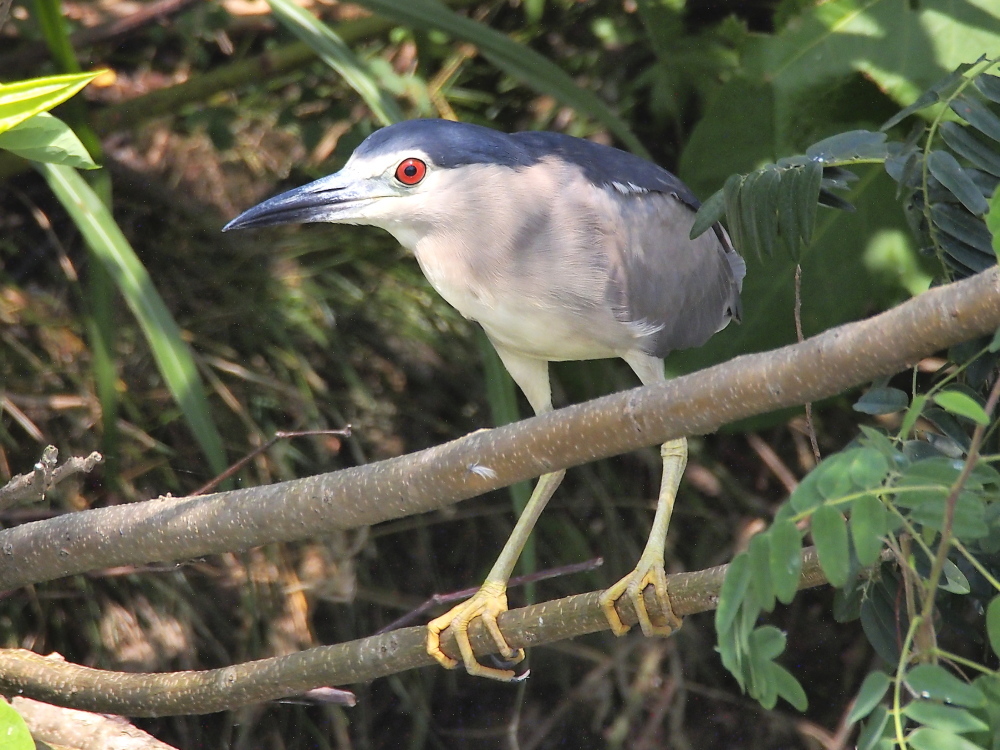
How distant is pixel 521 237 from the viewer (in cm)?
162

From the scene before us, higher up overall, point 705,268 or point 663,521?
point 705,268

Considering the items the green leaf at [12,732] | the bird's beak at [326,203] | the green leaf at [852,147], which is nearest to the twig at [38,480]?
the green leaf at [12,732]

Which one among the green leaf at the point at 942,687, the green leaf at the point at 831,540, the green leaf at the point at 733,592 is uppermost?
the green leaf at the point at 831,540

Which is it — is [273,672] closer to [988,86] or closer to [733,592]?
[733,592]

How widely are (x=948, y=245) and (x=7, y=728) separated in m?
1.08

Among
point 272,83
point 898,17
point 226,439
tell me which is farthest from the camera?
point 272,83

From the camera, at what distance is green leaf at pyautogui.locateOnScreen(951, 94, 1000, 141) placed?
3.84 feet

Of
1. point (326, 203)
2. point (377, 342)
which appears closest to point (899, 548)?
point (326, 203)

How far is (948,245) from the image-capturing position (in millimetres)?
1225

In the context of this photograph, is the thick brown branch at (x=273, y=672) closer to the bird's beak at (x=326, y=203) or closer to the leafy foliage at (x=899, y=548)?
the leafy foliage at (x=899, y=548)

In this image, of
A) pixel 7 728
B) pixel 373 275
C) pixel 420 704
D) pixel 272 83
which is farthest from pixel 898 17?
pixel 7 728

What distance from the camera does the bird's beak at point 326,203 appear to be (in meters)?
1.56

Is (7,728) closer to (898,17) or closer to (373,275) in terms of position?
(373,275)

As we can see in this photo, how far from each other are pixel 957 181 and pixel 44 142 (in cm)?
101
